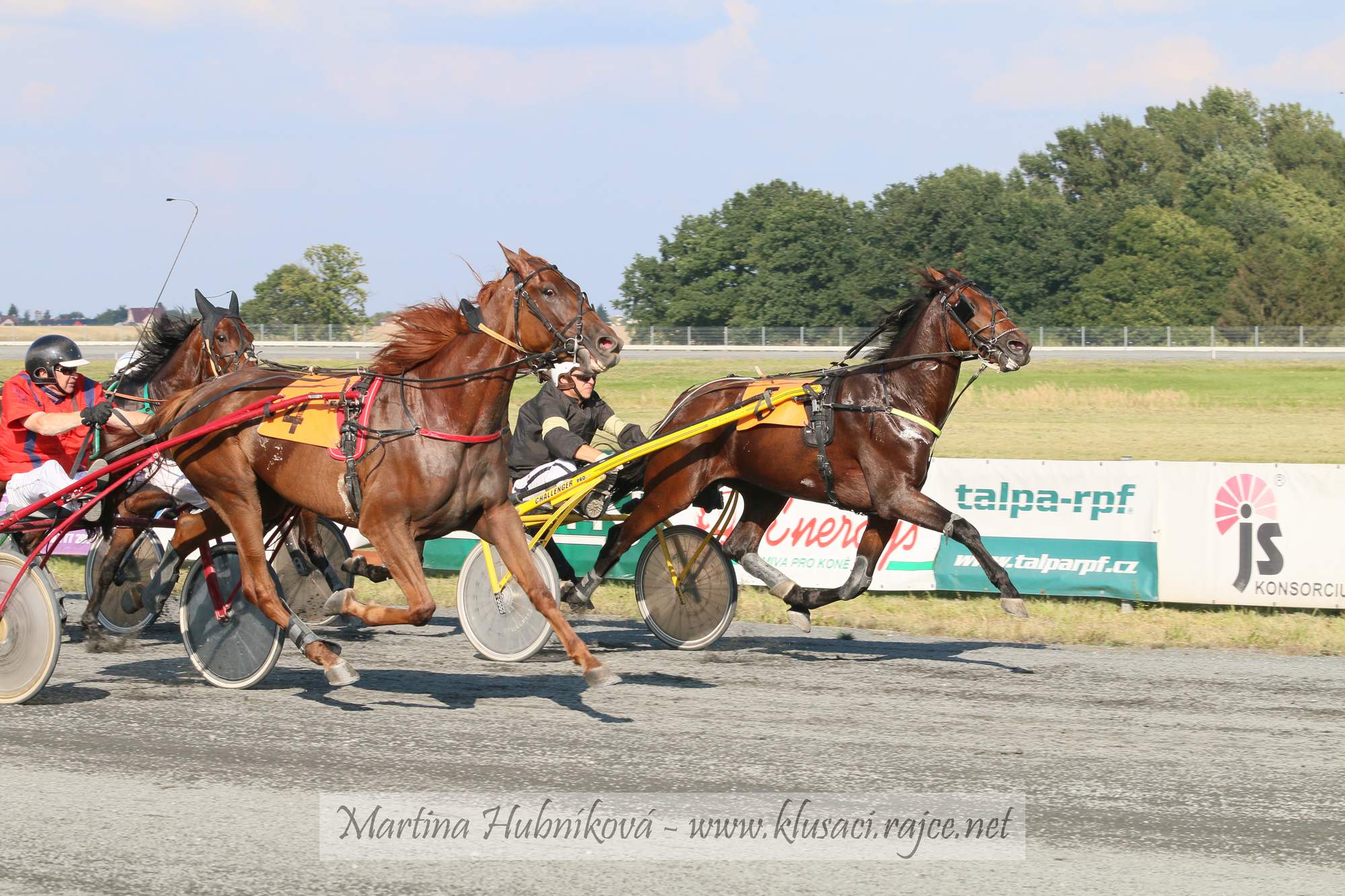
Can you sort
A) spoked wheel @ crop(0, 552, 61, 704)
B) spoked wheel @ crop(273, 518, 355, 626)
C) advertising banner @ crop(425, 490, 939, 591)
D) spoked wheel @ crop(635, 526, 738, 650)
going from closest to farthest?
spoked wheel @ crop(0, 552, 61, 704)
spoked wheel @ crop(635, 526, 738, 650)
spoked wheel @ crop(273, 518, 355, 626)
advertising banner @ crop(425, 490, 939, 591)

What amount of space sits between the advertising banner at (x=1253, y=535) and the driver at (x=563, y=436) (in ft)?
13.0

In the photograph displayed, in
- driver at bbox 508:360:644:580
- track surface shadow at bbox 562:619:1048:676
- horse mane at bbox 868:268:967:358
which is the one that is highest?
horse mane at bbox 868:268:967:358

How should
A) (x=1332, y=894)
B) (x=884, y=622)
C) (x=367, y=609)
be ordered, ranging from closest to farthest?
(x=1332, y=894), (x=367, y=609), (x=884, y=622)

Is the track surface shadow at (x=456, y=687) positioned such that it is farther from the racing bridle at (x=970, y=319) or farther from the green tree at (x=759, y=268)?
the green tree at (x=759, y=268)

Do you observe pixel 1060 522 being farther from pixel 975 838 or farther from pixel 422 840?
pixel 422 840

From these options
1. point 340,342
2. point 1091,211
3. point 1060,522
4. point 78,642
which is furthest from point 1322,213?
point 78,642

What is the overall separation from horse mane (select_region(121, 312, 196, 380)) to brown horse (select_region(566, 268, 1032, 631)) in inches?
137

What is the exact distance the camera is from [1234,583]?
10.0m

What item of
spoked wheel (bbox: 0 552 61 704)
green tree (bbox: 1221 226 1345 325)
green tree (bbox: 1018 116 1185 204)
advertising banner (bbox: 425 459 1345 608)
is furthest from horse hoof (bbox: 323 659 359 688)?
green tree (bbox: 1018 116 1185 204)

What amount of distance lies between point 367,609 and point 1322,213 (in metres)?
75.0

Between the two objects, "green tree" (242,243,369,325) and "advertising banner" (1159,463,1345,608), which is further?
"green tree" (242,243,369,325)

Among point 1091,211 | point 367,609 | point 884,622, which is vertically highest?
point 1091,211

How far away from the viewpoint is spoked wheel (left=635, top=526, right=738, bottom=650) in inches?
352

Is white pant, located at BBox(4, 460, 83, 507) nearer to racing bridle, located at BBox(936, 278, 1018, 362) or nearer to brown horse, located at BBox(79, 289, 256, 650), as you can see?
brown horse, located at BBox(79, 289, 256, 650)
